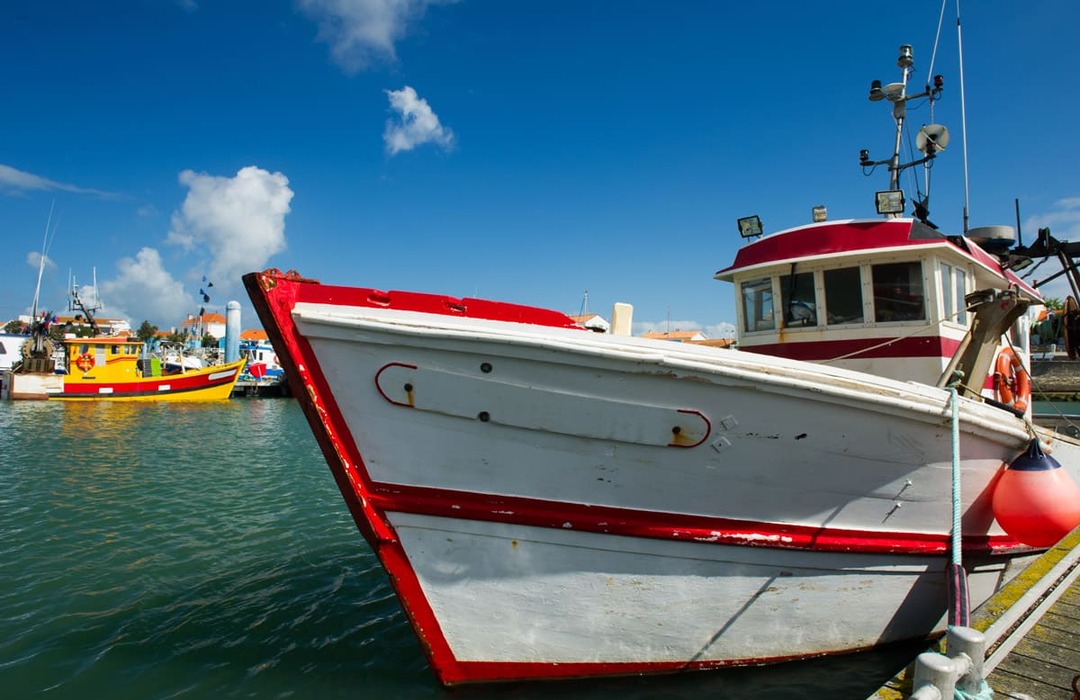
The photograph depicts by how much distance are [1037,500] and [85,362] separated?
39.8m

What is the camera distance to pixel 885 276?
4.98m

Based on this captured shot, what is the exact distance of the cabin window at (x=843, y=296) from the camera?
5020 millimetres

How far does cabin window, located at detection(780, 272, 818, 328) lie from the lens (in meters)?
5.22

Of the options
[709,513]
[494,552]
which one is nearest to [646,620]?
[709,513]

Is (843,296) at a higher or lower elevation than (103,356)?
lower

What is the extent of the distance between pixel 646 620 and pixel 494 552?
3.36ft

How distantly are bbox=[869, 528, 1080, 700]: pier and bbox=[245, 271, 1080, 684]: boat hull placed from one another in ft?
2.27

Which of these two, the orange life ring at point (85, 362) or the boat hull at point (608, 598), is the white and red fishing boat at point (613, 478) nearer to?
the boat hull at point (608, 598)

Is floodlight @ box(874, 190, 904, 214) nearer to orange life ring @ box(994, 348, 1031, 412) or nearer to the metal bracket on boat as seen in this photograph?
orange life ring @ box(994, 348, 1031, 412)

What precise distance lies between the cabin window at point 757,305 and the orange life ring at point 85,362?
120ft

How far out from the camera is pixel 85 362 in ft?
105

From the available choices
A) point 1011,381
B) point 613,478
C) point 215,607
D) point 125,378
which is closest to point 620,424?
point 613,478

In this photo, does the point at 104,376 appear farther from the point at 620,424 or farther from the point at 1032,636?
the point at 1032,636

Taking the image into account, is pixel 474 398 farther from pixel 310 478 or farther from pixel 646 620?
pixel 310 478
